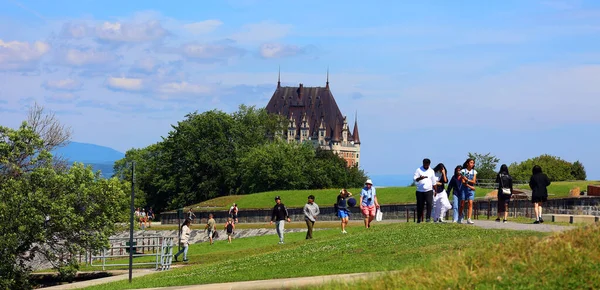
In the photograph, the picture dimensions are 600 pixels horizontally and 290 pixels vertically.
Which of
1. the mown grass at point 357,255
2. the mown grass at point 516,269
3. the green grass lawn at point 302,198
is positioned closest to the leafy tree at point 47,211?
the mown grass at point 357,255

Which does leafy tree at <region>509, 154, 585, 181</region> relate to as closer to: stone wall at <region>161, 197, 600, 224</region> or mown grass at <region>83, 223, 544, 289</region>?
stone wall at <region>161, 197, 600, 224</region>

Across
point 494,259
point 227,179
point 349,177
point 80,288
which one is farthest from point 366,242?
point 349,177

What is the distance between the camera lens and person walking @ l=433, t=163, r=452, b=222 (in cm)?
2844

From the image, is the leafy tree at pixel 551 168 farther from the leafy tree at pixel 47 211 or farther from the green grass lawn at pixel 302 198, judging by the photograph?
the leafy tree at pixel 47 211

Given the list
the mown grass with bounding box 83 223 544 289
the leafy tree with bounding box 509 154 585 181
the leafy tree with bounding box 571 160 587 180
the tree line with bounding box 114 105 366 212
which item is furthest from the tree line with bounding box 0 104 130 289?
the leafy tree with bounding box 571 160 587 180

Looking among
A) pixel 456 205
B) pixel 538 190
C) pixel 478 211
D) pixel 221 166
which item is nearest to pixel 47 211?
pixel 456 205

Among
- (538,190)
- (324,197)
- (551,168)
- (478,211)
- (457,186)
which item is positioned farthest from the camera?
(551,168)

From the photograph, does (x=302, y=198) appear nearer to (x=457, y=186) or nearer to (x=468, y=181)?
(x=457, y=186)

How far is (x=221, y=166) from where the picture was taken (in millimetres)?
108125

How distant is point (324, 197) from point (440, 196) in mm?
43374

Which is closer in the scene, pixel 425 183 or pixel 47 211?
pixel 425 183

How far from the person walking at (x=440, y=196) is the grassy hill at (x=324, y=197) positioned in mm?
33094

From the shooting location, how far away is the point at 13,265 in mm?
33406

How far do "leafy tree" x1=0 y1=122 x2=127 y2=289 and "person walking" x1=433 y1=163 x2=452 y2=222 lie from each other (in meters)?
13.3
